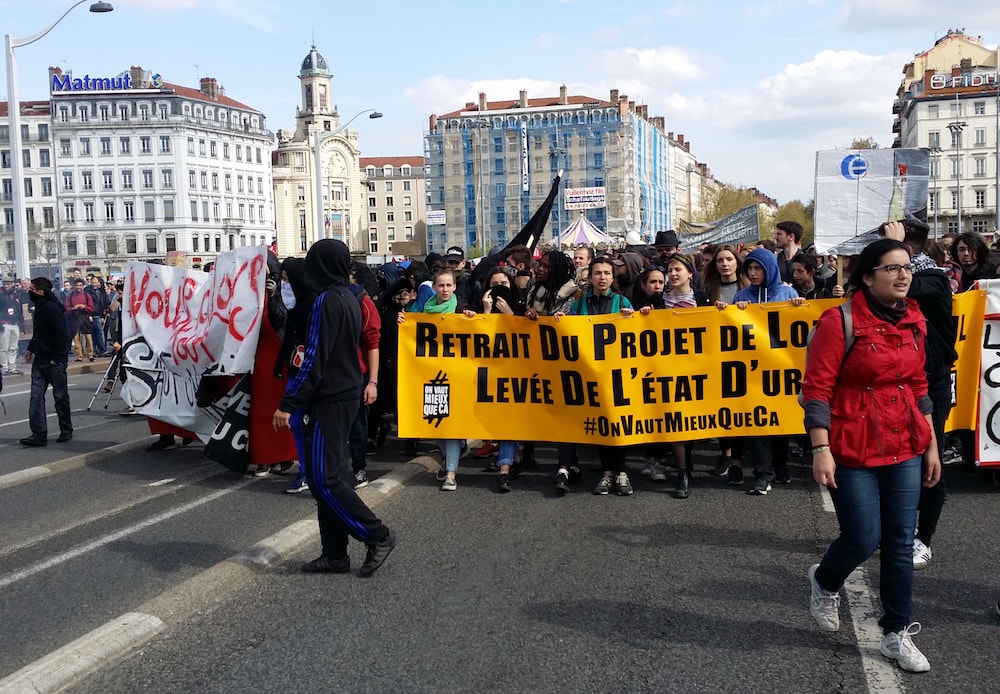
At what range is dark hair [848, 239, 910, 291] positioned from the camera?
4355 millimetres

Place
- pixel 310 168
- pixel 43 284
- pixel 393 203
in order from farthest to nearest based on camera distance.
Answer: pixel 393 203 < pixel 310 168 < pixel 43 284

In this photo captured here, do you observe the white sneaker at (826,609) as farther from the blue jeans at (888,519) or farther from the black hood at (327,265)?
the black hood at (327,265)

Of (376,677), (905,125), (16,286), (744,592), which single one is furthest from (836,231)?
(905,125)

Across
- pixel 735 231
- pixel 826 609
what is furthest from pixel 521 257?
pixel 735 231

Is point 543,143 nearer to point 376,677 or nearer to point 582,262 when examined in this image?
point 582,262

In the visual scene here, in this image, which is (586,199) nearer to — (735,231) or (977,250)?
(735,231)

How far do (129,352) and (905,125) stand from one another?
123 m

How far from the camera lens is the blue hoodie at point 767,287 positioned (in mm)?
8438

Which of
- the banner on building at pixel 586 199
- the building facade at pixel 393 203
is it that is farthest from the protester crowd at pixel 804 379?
the building facade at pixel 393 203

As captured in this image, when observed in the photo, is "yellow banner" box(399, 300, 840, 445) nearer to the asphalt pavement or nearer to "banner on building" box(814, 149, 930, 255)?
the asphalt pavement

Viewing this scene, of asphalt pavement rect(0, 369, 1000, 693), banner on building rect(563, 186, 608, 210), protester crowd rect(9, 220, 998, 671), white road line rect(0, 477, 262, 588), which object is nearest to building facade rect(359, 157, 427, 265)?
banner on building rect(563, 186, 608, 210)

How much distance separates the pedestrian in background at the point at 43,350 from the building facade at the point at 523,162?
333 feet

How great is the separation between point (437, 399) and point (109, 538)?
2.93m

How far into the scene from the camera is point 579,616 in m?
5.20
